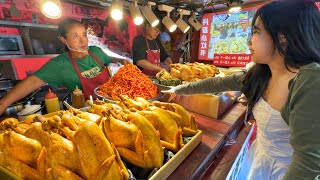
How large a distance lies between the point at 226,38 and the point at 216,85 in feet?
14.3

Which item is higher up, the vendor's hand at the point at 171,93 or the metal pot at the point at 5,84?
the vendor's hand at the point at 171,93

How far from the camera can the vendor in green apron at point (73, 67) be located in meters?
2.16

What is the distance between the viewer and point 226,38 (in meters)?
5.53

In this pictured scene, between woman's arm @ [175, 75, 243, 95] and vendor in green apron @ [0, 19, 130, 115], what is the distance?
1.29 metres

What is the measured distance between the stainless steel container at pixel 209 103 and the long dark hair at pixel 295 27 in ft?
2.59

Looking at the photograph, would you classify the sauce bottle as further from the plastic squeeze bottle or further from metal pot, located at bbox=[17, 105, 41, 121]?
→ metal pot, located at bbox=[17, 105, 41, 121]

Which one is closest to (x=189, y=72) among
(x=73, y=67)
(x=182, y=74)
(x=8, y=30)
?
(x=182, y=74)

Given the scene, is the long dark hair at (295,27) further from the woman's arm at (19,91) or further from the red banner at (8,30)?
the red banner at (8,30)

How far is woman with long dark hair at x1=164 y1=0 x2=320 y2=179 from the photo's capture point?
2.58ft

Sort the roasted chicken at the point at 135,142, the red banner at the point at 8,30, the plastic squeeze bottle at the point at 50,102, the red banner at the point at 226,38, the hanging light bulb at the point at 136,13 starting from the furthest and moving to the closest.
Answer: the red banner at the point at 226,38 < the red banner at the point at 8,30 < the hanging light bulb at the point at 136,13 < the plastic squeeze bottle at the point at 50,102 < the roasted chicken at the point at 135,142

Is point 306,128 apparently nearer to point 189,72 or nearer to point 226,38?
point 189,72

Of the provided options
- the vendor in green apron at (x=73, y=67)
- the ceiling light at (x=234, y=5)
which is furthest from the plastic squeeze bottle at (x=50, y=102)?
the ceiling light at (x=234, y=5)

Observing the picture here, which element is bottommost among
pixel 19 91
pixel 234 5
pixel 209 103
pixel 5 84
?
pixel 5 84

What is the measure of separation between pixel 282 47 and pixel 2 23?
15.7 feet
